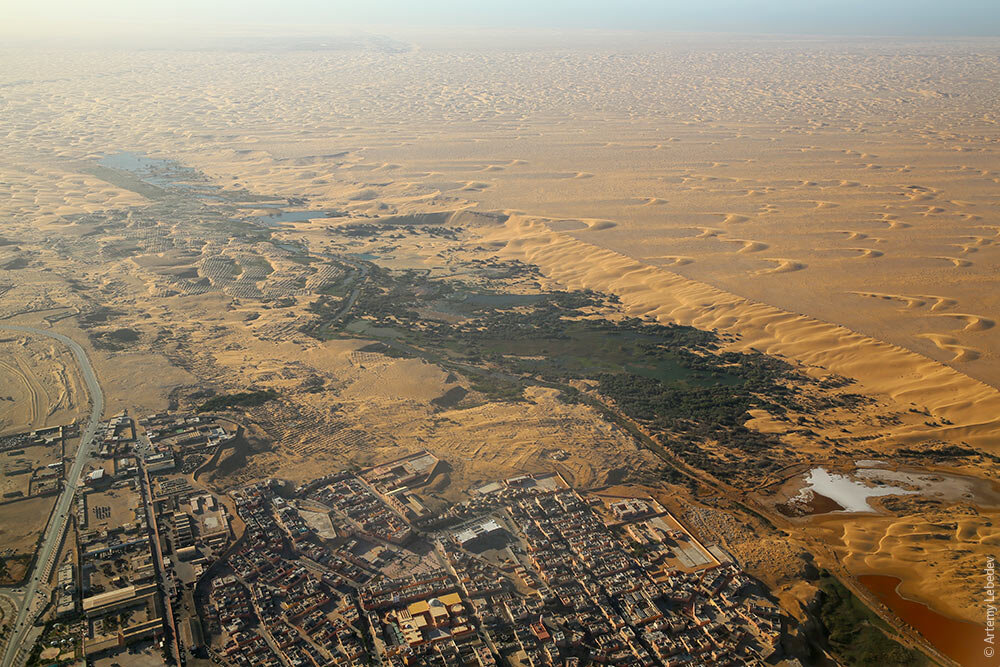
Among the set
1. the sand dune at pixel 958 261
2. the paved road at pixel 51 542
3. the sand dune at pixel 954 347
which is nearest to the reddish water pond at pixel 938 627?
the sand dune at pixel 954 347

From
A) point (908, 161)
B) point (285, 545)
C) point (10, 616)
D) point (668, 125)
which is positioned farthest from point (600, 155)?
point (10, 616)

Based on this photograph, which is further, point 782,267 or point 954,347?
point 782,267

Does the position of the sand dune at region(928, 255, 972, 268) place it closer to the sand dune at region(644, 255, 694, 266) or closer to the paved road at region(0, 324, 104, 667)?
the sand dune at region(644, 255, 694, 266)

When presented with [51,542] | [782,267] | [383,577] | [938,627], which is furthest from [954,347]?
[51,542]

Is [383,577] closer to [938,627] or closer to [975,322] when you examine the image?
[938,627]

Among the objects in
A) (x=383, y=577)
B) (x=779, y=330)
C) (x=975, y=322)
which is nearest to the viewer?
(x=383, y=577)

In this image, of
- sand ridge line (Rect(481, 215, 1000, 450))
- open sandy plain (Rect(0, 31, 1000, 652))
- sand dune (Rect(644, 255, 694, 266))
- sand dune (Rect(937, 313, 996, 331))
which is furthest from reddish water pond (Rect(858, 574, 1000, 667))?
sand dune (Rect(644, 255, 694, 266))
